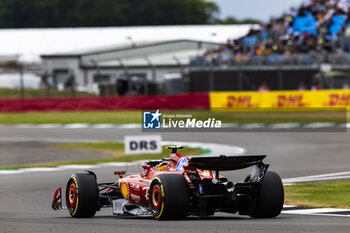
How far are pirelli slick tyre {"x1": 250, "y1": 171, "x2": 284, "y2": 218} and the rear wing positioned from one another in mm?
279

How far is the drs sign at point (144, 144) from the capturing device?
19.7 m

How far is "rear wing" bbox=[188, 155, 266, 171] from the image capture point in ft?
30.1

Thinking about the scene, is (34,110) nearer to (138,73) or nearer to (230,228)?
(138,73)

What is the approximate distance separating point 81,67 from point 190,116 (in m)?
49.1

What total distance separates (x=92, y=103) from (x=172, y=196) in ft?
118

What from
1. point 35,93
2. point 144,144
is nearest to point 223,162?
point 144,144

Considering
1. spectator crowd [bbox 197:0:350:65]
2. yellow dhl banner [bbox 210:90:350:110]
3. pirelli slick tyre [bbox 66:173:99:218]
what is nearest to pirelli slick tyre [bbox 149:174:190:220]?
pirelli slick tyre [bbox 66:173:99:218]

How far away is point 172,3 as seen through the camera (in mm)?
119625

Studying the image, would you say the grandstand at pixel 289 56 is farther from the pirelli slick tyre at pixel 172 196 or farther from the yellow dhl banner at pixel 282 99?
the pirelli slick tyre at pixel 172 196

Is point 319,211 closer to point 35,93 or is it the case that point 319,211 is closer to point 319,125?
point 319,125

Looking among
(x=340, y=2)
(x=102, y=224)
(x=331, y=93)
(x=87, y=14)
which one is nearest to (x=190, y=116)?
(x=102, y=224)

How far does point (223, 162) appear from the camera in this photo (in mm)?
9336

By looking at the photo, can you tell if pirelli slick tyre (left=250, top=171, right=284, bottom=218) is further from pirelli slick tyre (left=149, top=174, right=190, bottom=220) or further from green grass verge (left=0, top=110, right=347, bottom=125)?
green grass verge (left=0, top=110, right=347, bottom=125)

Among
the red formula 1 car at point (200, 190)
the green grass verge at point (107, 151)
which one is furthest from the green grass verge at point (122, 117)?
the red formula 1 car at point (200, 190)
